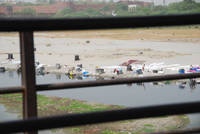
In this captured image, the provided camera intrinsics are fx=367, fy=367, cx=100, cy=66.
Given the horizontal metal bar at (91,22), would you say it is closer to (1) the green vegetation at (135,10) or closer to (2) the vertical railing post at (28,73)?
(2) the vertical railing post at (28,73)

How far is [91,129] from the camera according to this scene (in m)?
6.35

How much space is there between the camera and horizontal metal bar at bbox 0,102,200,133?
36 centimetres

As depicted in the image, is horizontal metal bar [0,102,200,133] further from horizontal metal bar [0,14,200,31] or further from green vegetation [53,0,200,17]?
green vegetation [53,0,200,17]

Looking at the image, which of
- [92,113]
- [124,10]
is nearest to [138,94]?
[92,113]

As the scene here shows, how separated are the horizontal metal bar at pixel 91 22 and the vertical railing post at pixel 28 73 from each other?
1.07ft

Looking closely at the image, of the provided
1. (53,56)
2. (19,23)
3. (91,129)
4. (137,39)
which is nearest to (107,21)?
(19,23)

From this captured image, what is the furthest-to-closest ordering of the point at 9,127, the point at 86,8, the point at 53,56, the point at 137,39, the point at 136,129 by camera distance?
1. the point at 86,8
2. the point at 137,39
3. the point at 53,56
4. the point at 136,129
5. the point at 9,127

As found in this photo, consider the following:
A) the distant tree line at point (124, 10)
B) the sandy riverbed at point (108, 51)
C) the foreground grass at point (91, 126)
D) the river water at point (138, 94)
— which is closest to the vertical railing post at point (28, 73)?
the foreground grass at point (91, 126)

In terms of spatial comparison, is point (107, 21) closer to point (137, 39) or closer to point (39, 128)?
point (39, 128)

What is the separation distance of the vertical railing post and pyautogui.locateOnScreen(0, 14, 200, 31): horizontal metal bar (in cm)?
33

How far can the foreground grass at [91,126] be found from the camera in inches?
223

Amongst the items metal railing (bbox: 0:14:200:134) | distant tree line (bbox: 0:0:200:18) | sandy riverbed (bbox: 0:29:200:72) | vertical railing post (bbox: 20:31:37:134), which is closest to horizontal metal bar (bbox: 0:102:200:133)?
metal railing (bbox: 0:14:200:134)

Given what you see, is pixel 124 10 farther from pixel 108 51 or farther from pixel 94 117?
pixel 94 117

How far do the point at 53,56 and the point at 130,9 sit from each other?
1409cm
